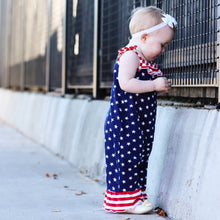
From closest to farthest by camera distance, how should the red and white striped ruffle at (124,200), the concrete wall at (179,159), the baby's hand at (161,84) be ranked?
the concrete wall at (179,159) < the baby's hand at (161,84) < the red and white striped ruffle at (124,200)

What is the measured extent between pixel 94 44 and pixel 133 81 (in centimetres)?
317

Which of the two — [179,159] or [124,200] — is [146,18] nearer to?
[179,159]

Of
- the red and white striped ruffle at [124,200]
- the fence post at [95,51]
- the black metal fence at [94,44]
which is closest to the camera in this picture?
the red and white striped ruffle at [124,200]

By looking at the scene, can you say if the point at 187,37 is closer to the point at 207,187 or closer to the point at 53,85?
the point at 207,187

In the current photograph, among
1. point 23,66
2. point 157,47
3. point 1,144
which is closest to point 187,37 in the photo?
point 157,47

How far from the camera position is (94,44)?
702 cm

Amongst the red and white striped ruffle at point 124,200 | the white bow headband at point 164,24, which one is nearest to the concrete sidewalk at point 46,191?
the red and white striped ruffle at point 124,200

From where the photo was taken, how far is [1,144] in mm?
9312

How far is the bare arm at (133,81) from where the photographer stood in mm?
3914

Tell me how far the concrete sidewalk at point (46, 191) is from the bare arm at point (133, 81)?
0.86 m

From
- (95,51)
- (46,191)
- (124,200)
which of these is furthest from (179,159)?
(95,51)

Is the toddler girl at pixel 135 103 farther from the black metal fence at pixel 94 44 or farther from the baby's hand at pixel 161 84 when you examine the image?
the black metal fence at pixel 94 44

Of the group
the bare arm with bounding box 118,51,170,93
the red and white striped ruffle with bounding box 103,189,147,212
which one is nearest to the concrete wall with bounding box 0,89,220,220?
the red and white striped ruffle with bounding box 103,189,147,212

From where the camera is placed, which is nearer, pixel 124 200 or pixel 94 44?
pixel 124 200
